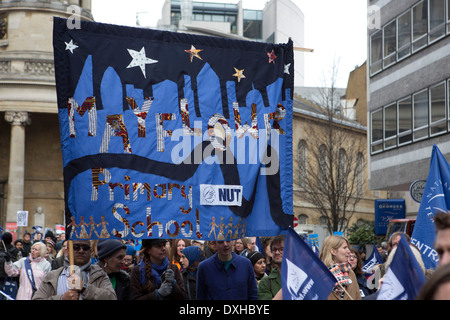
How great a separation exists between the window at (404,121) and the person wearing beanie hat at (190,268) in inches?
734

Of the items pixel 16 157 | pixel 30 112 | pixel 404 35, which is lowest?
pixel 16 157

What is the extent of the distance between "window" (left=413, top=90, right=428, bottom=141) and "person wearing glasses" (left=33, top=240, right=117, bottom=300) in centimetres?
2126

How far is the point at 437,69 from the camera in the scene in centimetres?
2558

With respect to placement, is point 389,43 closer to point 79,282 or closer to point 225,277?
point 225,277

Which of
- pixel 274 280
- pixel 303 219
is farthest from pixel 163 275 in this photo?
pixel 303 219

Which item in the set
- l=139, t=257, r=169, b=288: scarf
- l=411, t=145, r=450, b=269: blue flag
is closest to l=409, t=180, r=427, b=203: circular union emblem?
l=411, t=145, r=450, b=269: blue flag

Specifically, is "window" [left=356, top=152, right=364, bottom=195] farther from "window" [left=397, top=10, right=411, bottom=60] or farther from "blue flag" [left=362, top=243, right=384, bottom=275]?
"blue flag" [left=362, top=243, right=384, bottom=275]

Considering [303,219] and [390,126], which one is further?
[303,219]

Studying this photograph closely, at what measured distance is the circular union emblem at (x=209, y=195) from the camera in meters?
7.22

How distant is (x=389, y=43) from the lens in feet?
97.5

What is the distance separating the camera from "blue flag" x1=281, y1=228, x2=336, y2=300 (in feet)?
14.6

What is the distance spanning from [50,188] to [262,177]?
46573 millimetres

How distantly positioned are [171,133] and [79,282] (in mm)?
1928

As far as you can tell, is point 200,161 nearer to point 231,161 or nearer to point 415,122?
point 231,161
